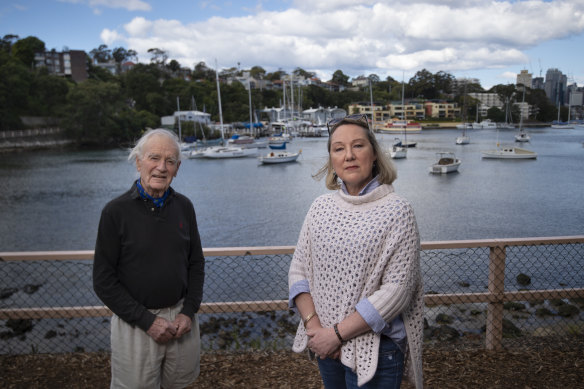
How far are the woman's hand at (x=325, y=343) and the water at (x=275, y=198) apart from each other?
39.9 ft

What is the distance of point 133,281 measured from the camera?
179 centimetres

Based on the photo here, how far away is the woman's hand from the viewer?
151 cm

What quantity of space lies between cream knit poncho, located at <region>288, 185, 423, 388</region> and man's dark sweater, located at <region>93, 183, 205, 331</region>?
638 mm

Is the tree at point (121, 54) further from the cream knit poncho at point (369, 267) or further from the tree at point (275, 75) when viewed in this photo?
the cream knit poncho at point (369, 267)

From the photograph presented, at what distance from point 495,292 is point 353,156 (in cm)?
219

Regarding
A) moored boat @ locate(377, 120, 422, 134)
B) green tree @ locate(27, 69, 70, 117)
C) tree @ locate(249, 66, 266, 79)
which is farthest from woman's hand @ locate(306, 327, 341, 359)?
tree @ locate(249, 66, 266, 79)

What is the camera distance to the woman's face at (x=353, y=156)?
62.8 inches

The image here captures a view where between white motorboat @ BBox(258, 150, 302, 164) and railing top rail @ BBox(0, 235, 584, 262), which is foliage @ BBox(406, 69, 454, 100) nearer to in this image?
white motorboat @ BBox(258, 150, 302, 164)

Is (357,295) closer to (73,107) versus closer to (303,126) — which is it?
(73,107)

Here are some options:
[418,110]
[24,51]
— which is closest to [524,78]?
[418,110]

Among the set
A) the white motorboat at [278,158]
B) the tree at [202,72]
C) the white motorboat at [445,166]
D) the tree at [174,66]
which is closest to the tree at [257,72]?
the tree at [202,72]

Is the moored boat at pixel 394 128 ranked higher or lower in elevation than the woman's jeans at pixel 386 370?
higher

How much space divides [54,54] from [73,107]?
4184cm

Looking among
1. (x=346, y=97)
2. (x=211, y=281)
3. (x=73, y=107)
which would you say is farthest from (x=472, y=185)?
(x=346, y=97)
